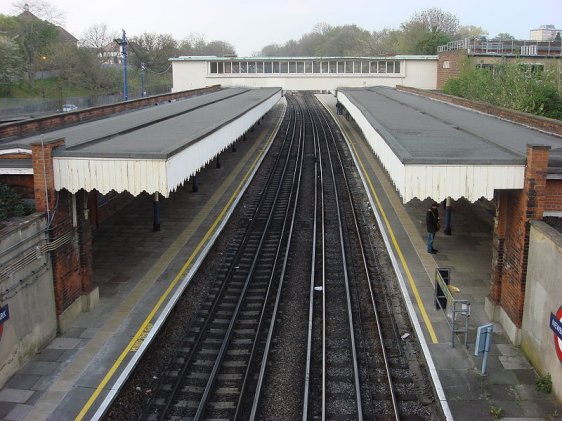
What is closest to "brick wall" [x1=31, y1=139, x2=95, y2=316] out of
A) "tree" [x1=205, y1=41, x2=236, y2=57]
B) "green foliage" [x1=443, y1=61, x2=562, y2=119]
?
"green foliage" [x1=443, y1=61, x2=562, y2=119]

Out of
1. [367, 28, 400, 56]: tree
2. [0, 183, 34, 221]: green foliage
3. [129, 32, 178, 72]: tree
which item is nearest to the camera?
[0, 183, 34, 221]: green foliage

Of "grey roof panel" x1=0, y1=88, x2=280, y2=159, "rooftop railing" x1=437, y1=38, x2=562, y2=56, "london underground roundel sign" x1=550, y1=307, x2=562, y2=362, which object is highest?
"rooftop railing" x1=437, y1=38, x2=562, y2=56

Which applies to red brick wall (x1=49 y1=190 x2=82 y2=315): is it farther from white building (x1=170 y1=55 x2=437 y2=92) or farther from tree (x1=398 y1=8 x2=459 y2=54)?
tree (x1=398 y1=8 x2=459 y2=54)

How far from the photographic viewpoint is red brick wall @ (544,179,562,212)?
36.5 feet

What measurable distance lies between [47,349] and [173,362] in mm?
2508

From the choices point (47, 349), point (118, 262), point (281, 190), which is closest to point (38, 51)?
point (281, 190)

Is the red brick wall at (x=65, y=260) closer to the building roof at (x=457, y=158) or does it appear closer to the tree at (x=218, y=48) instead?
the building roof at (x=457, y=158)

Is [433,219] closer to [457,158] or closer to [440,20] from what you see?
[457,158]

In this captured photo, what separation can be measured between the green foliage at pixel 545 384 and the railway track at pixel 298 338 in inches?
71.2

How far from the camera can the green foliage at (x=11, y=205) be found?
1139 cm

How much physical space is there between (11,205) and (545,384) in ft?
34.5

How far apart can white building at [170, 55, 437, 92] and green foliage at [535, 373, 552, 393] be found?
171 feet

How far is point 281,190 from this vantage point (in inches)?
1014

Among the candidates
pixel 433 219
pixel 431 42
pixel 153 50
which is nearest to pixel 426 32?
pixel 431 42
